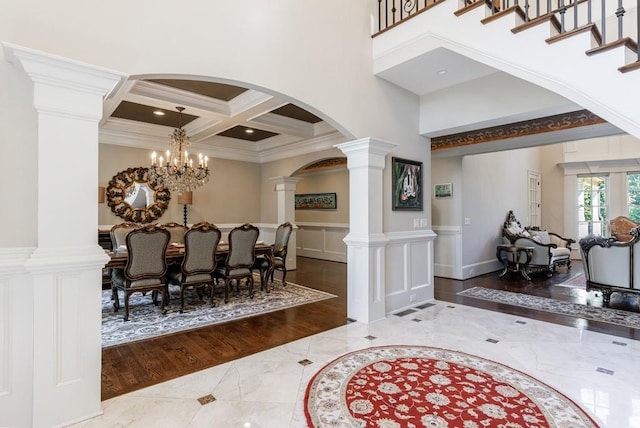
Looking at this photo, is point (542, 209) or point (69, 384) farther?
point (542, 209)

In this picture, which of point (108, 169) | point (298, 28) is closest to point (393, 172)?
point (298, 28)

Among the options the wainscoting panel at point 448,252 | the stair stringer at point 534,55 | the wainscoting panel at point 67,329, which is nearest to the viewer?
the wainscoting panel at point 67,329

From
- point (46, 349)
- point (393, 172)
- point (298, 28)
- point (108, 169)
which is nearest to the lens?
point (46, 349)

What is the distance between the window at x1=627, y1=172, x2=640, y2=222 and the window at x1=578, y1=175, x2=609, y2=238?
A: 1.49 feet

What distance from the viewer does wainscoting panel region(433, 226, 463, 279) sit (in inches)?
245

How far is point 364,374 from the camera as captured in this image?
8.14 feet

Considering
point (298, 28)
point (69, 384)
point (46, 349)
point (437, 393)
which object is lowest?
point (437, 393)

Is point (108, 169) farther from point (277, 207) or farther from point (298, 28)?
point (298, 28)

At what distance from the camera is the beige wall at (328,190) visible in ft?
27.9

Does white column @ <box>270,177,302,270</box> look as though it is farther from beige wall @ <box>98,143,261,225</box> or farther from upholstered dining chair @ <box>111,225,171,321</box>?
upholstered dining chair @ <box>111,225,171,321</box>

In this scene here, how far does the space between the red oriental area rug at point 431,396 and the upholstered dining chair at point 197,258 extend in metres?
2.28

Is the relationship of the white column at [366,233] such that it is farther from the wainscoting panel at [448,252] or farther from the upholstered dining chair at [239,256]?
A: the wainscoting panel at [448,252]

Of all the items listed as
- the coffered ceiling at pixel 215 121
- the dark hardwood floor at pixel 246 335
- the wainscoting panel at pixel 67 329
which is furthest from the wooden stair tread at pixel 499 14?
the wainscoting panel at pixel 67 329

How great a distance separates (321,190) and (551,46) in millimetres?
7039
